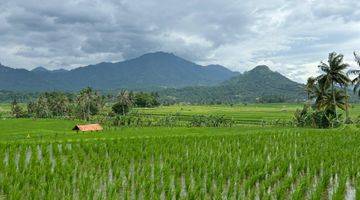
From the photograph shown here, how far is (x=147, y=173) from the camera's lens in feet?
42.0

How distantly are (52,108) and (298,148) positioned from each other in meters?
96.2

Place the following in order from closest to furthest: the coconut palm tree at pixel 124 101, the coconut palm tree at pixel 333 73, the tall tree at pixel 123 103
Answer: the coconut palm tree at pixel 333 73, the coconut palm tree at pixel 124 101, the tall tree at pixel 123 103

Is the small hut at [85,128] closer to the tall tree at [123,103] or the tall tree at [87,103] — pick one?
the tall tree at [87,103]

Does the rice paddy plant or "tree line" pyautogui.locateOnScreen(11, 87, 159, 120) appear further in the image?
"tree line" pyautogui.locateOnScreen(11, 87, 159, 120)

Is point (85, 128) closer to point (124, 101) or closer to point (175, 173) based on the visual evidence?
point (175, 173)

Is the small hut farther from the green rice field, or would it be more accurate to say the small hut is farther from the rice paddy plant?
the green rice field

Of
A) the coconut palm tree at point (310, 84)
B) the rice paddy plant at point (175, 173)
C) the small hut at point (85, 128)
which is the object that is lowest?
the small hut at point (85, 128)

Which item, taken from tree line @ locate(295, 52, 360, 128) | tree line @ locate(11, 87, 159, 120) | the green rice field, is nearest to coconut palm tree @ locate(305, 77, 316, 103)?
tree line @ locate(295, 52, 360, 128)

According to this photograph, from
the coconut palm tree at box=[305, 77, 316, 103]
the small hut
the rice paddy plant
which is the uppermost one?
the coconut palm tree at box=[305, 77, 316, 103]

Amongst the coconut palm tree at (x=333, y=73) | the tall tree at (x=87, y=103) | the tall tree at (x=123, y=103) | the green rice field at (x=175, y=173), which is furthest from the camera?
the tall tree at (x=123, y=103)

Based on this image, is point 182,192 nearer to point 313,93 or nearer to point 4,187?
point 4,187

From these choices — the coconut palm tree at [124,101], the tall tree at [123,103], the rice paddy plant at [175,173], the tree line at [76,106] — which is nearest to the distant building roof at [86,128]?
the rice paddy plant at [175,173]

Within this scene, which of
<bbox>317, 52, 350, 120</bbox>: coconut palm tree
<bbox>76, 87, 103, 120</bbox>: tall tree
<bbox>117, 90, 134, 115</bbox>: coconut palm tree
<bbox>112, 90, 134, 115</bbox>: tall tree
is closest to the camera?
<bbox>317, 52, 350, 120</bbox>: coconut palm tree

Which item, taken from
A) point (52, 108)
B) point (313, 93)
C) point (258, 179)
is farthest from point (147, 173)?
point (52, 108)
